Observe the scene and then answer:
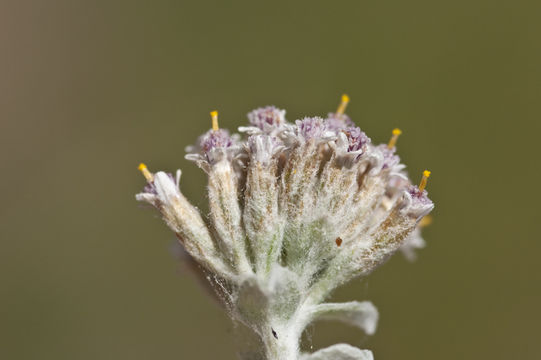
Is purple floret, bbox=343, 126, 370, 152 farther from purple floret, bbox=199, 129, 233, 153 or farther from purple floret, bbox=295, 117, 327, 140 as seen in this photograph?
purple floret, bbox=199, 129, 233, 153

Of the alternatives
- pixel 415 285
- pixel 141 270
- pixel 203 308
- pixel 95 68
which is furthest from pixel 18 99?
pixel 415 285

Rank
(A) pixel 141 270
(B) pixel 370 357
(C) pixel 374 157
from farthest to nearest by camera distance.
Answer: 1. (A) pixel 141 270
2. (C) pixel 374 157
3. (B) pixel 370 357

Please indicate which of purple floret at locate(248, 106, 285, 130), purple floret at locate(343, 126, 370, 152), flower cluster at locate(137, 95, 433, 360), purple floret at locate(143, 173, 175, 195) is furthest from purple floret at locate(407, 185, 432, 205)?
purple floret at locate(143, 173, 175, 195)

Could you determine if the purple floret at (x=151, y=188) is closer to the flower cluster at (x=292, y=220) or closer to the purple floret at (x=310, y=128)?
the flower cluster at (x=292, y=220)

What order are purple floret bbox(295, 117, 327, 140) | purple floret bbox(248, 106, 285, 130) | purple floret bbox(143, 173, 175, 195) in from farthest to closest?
1. purple floret bbox(248, 106, 285, 130)
2. purple floret bbox(143, 173, 175, 195)
3. purple floret bbox(295, 117, 327, 140)

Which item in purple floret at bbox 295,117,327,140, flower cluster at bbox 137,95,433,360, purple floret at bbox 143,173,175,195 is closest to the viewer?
flower cluster at bbox 137,95,433,360

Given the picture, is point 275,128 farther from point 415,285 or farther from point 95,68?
point 95,68

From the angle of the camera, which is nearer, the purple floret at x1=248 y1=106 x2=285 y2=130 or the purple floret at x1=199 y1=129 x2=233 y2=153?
the purple floret at x1=199 y1=129 x2=233 y2=153

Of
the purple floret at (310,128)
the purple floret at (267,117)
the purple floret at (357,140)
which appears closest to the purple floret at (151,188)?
the purple floret at (267,117)

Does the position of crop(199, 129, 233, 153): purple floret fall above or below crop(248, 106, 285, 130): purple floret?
below
